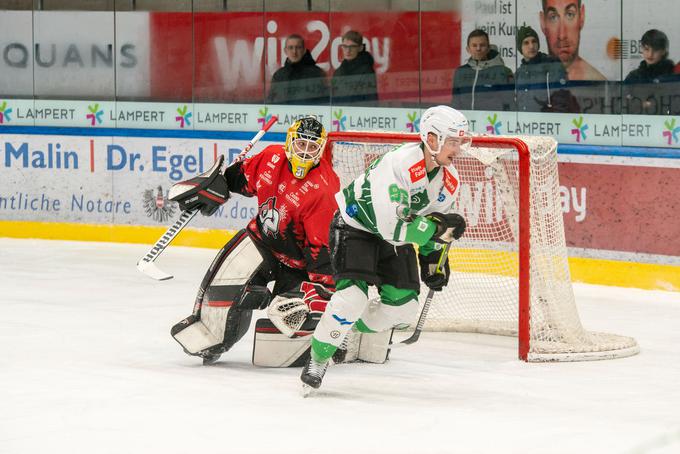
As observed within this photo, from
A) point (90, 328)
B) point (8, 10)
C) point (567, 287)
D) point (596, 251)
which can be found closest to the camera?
point (567, 287)

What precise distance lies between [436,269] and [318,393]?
622 millimetres

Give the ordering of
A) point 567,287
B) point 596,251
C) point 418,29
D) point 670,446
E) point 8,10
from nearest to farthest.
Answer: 1. point 670,446
2. point 567,287
3. point 596,251
4. point 418,29
5. point 8,10

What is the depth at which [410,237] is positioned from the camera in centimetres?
499

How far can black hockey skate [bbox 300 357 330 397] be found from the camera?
16.7 ft

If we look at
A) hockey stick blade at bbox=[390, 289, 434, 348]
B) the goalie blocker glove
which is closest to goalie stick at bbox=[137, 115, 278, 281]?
the goalie blocker glove

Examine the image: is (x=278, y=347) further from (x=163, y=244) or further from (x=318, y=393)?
(x=163, y=244)

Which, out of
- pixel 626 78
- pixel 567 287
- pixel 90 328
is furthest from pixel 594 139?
pixel 90 328

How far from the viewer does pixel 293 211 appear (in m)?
5.62

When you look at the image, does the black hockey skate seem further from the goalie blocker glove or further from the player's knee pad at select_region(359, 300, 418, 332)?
the goalie blocker glove

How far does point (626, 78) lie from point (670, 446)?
4164 mm

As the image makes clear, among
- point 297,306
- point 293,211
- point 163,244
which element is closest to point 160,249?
point 163,244

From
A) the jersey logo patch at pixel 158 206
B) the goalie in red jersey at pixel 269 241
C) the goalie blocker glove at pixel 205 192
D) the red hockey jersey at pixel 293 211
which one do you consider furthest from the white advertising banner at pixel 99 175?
the red hockey jersey at pixel 293 211

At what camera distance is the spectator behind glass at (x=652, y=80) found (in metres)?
8.05

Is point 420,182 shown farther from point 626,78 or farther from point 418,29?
point 418,29
